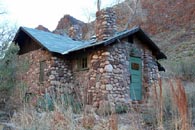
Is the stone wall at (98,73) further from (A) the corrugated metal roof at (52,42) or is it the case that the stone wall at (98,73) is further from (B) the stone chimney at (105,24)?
(B) the stone chimney at (105,24)

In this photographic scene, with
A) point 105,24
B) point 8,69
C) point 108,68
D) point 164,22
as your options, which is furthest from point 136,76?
point 164,22

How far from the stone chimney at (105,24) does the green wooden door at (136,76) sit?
4.53ft

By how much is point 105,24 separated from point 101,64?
1787 mm

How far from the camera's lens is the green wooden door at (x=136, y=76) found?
38.3 feet

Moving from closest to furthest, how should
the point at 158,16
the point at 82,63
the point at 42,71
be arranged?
the point at 82,63 → the point at 42,71 → the point at 158,16

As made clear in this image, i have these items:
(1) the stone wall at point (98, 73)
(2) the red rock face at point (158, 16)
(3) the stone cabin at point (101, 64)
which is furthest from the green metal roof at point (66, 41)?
(2) the red rock face at point (158, 16)

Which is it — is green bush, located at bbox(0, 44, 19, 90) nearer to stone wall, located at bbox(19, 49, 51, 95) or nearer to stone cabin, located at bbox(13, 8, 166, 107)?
stone cabin, located at bbox(13, 8, 166, 107)

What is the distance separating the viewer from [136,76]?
11.8m

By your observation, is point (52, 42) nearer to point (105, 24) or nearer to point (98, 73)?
point (105, 24)

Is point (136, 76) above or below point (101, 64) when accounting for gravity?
below

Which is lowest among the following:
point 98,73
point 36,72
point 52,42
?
point 98,73

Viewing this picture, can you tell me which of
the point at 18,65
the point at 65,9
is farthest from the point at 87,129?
the point at 65,9

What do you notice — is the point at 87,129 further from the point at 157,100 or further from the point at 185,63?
the point at 185,63

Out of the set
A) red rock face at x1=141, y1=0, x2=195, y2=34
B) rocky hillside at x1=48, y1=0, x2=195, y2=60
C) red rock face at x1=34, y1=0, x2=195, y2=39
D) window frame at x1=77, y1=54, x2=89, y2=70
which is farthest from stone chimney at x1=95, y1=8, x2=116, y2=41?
red rock face at x1=141, y1=0, x2=195, y2=34
